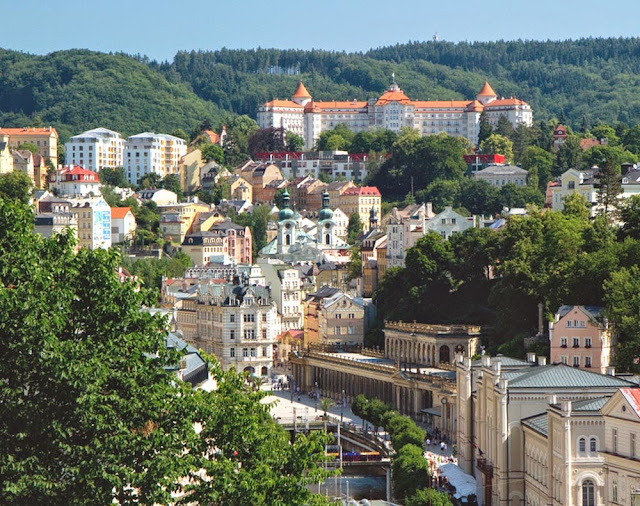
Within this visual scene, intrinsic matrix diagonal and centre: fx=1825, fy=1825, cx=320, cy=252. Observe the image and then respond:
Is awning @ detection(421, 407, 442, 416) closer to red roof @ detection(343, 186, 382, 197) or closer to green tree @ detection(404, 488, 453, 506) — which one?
green tree @ detection(404, 488, 453, 506)

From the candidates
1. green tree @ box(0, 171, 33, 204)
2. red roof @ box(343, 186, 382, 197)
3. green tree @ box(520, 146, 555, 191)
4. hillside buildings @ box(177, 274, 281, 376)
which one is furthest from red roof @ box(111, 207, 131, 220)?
hillside buildings @ box(177, 274, 281, 376)

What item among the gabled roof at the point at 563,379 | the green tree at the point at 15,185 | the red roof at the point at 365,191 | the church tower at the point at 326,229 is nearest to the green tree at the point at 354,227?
the red roof at the point at 365,191

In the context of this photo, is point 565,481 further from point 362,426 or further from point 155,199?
point 155,199

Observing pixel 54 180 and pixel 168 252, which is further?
pixel 54 180

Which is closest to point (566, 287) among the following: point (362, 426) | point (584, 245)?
point (584, 245)

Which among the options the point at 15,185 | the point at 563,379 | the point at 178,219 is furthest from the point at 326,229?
the point at 563,379

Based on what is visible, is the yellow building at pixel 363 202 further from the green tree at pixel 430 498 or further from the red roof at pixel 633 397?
the red roof at pixel 633 397
